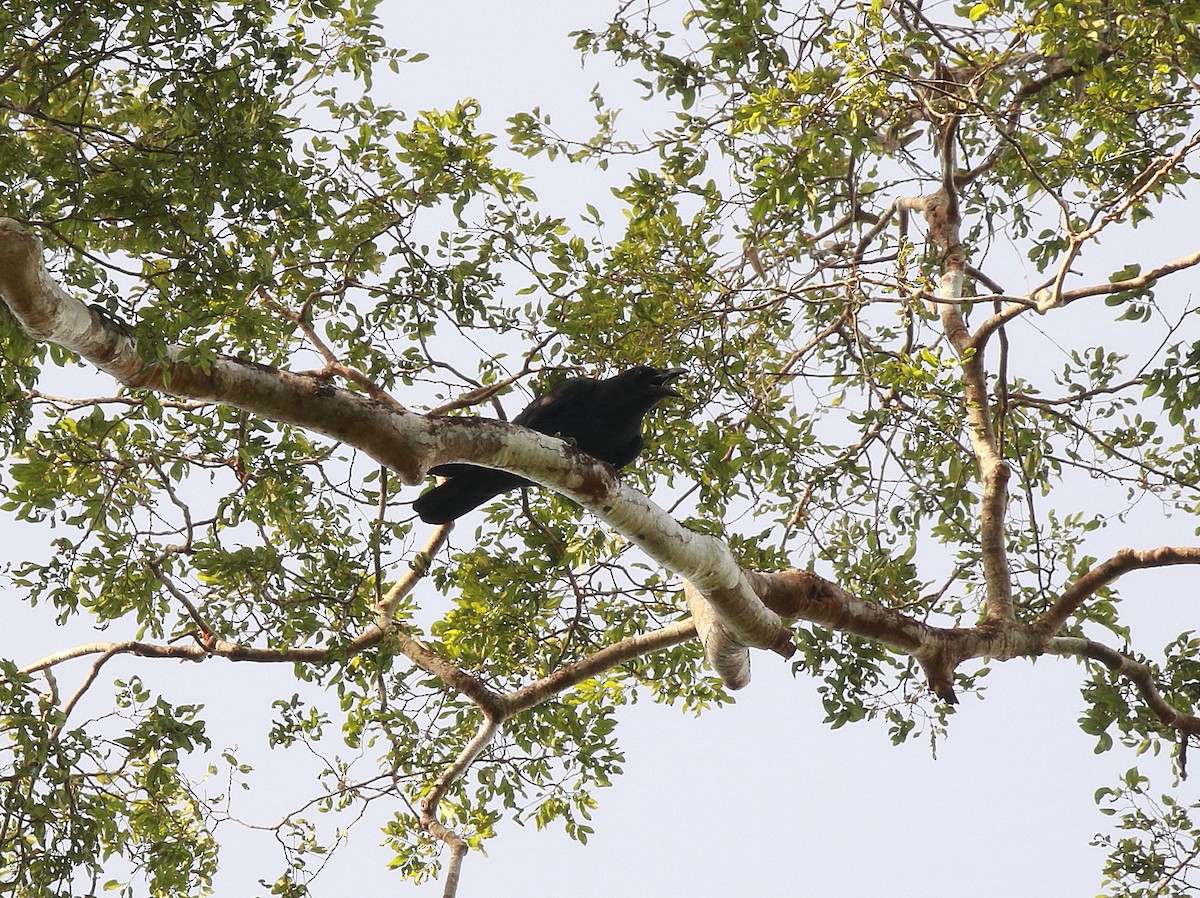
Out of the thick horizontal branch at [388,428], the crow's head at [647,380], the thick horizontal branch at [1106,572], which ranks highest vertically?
the crow's head at [647,380]

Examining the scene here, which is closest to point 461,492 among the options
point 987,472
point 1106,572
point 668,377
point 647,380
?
point 647,380

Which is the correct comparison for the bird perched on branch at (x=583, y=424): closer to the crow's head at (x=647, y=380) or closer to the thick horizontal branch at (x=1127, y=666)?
the crow's head at (x=647, y=380)

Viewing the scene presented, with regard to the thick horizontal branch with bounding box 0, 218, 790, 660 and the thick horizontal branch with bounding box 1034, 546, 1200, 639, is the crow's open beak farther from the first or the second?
the thick horizontal branch with bounding box 1034, 546, 1200, 639

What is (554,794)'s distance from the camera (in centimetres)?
695

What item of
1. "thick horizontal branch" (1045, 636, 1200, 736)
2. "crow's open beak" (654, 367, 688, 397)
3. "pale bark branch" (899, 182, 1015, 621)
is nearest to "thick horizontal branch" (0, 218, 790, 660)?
"crow's open beak" (654, 367, 688, 397)

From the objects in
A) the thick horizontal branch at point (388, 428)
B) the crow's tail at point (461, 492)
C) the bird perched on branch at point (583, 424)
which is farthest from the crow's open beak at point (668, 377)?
the thick horizontal branch at point (388, 428)

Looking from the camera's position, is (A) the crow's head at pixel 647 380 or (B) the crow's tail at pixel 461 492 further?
(A) the crow's head at pixel 647 380

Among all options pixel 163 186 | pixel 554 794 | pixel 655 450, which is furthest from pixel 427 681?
pixel 163 186

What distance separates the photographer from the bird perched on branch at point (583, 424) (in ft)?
18.8

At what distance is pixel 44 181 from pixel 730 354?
11.1ft

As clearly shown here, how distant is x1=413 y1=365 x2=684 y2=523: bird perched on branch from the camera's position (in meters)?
5.74

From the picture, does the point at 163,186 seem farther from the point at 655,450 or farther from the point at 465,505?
the point at 655,450

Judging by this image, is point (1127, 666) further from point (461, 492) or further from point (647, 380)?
point (461, 492)

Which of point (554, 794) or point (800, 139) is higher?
point (800, 139)
